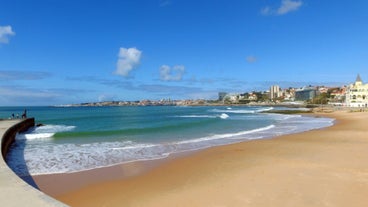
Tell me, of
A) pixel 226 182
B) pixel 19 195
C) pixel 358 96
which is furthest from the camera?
pixel 358 96

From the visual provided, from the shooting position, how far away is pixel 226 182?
28.4 ft

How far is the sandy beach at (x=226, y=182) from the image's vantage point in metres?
7.14

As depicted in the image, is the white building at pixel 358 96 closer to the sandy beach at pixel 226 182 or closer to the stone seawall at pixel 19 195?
the sandy beach at pixel 226 182

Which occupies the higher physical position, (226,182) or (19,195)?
(19,195)

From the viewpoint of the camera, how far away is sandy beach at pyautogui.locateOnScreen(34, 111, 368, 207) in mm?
7137

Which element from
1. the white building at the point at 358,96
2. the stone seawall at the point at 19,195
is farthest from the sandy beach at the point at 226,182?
the white building at the point at 358,96

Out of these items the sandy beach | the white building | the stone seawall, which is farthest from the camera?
the white building

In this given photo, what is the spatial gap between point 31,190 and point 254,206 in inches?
184

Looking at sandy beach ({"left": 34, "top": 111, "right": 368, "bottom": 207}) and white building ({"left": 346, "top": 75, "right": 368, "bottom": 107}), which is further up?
white building ({"left": 346, "top": 75, "right": 368, "bottom": 107})

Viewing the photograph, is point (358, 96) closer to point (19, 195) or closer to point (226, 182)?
point (226, 182)

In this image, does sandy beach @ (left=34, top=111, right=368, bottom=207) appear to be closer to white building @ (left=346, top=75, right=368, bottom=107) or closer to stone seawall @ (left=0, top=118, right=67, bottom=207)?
stone seawall @ (left=0, top=118, right=67, bottom=207)

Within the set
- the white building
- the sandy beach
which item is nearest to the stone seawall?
the sandy beach

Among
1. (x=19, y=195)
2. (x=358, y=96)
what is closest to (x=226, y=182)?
(x=19, y=195)

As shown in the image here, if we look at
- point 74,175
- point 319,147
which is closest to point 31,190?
point 74,175
